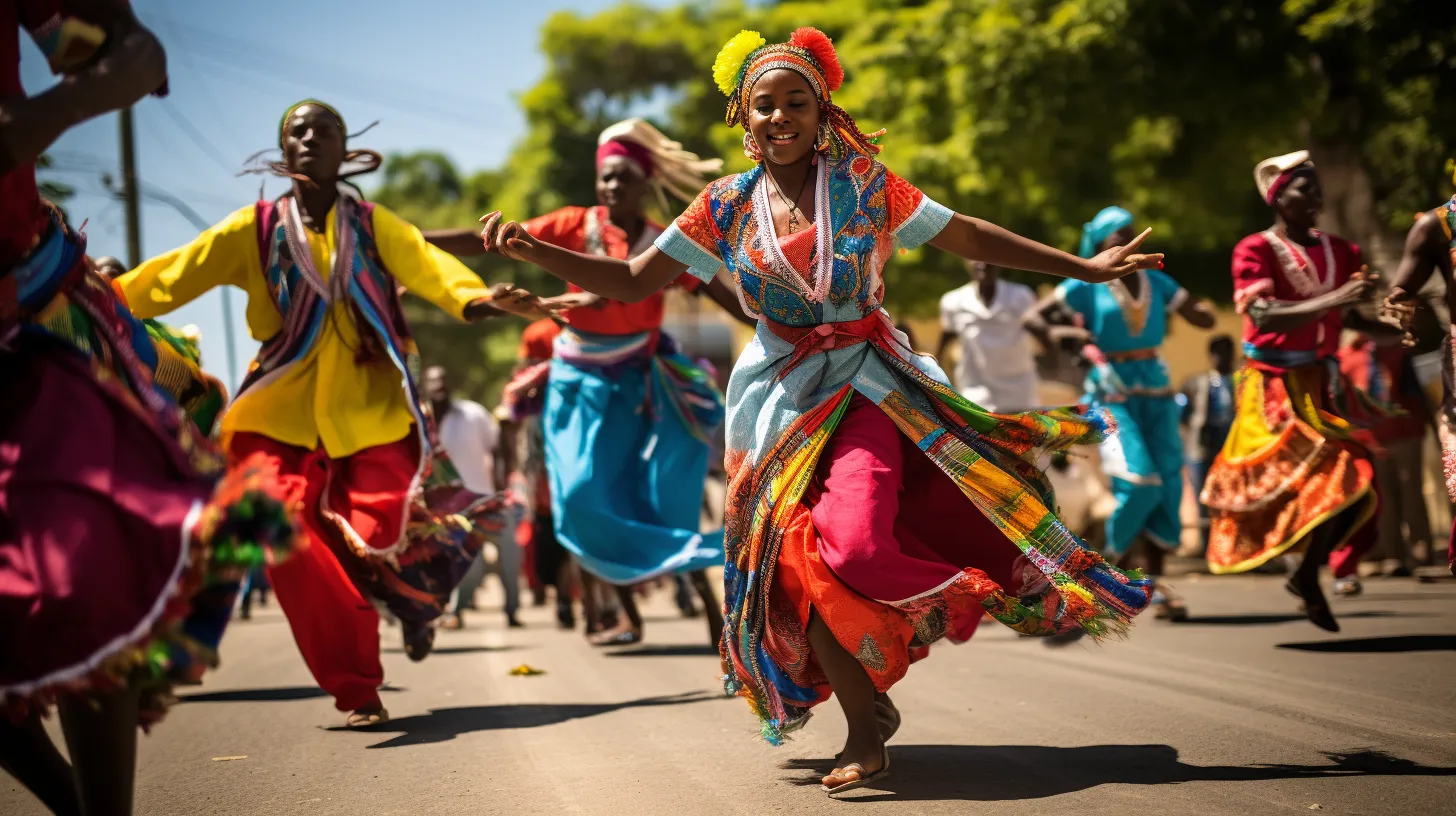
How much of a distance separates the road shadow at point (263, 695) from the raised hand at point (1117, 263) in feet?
14.7

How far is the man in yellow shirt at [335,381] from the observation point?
6.51 metres

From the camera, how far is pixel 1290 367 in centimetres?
831

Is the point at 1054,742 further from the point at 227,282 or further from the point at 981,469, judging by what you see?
the point at 227,282

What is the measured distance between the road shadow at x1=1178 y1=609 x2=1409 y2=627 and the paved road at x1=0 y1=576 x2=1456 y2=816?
0.10 m

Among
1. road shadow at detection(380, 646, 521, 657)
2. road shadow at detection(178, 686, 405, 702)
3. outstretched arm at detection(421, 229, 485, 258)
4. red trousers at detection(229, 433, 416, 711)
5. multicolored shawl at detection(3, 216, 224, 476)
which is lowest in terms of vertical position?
road shadow at detection(178, 686, 405, 702)

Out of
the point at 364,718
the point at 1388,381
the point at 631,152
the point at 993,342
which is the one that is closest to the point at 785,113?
the point at 364,718

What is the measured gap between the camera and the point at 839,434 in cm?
518

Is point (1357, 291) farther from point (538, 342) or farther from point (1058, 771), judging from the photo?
point (538, 342)

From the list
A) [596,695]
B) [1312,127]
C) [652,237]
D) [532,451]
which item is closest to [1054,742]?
[596,695]

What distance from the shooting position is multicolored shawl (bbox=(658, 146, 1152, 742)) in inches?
198

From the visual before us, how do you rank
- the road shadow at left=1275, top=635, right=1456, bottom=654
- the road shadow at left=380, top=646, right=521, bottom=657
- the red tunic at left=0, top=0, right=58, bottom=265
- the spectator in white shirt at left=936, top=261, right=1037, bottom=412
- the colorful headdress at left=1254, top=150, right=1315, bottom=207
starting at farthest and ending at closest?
1. the spectator in white shirt at left=936, top=261, right=1037, bottom=412
2. the road shadow at left=380, top=646, right=521, bottom=657
3. the colorful headdress at left=1254, top=150, right=1315, bottom=207
4. the road shadow at left=1275, top=635, right=1456, bottom=654
5. the red tunic at left=0, top=0, right=58, bottom=265

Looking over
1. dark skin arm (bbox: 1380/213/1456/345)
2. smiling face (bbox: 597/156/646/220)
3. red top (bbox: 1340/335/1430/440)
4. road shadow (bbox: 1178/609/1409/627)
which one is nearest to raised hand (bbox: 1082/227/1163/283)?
dark skin arm (bbox: 1380/213/1456/345)

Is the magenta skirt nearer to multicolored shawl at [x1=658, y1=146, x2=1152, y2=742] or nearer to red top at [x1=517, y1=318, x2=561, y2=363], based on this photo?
multicolored shawl at [x1=658, y1=146, x2=1152, y2=742]

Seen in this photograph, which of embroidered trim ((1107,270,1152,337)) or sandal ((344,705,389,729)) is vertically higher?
embroidered trim ((1107,270,1152,337))
